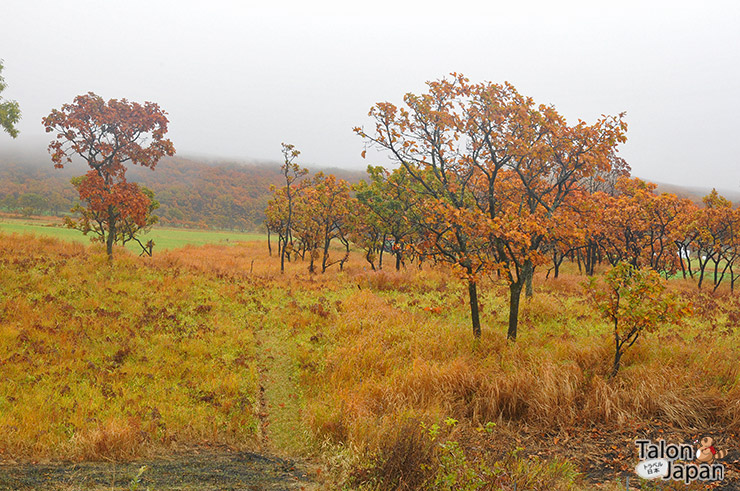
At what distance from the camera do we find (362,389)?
8531mm

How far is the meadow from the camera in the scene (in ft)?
20.1

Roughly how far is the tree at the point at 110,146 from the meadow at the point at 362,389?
5.93m

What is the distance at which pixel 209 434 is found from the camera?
7.18 m

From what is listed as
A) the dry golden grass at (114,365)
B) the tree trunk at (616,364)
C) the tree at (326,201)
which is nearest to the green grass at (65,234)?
the dry golden grass at (114,365)

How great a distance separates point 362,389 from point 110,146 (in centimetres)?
1971

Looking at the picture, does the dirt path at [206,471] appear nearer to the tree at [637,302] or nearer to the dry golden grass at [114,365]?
the dry golden grass at [114,365]

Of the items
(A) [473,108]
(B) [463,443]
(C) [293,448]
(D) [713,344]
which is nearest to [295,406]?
(C) [293,448]

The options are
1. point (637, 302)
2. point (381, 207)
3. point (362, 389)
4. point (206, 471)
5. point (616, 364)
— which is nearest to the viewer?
point (206, 471)

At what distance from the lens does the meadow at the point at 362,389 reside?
612cm

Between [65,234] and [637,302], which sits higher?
[637,302]

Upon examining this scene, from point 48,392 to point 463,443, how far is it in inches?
335

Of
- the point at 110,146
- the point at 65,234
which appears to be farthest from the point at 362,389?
the point at 65,234

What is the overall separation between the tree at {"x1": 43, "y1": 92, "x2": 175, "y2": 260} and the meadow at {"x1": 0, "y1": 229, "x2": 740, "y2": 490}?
19.5 feet

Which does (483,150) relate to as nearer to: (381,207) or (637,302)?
(637,302)
